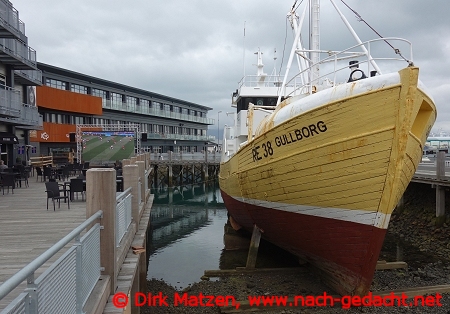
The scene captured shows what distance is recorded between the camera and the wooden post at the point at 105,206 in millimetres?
4520

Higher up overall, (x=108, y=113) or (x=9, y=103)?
(x=108, y=113)

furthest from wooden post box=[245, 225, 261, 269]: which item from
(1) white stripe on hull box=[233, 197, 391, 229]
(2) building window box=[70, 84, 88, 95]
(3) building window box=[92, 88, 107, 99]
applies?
(3) building window box=[92, 88, 107, 99]

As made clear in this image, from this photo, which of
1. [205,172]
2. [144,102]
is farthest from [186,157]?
[144,102]

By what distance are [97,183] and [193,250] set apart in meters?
11.2

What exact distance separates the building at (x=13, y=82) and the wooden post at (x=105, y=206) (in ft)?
47.3

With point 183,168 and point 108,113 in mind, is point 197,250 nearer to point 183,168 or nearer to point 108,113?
point 183,168

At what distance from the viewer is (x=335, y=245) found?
7684 mm

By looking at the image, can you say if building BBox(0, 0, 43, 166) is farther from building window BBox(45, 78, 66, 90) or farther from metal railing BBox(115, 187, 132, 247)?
building window BBox(45, 78, 66, 90)

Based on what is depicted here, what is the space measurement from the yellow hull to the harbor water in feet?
13.8

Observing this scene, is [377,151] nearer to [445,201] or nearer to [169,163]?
[445,201]

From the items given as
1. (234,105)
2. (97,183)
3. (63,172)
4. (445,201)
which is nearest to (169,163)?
(234,105)

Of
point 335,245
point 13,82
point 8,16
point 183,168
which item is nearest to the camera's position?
point 335,245

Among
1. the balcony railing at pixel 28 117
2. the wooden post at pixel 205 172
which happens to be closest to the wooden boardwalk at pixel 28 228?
the balcony railing at pixel 28 117

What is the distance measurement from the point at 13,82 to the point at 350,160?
19.9 meters
